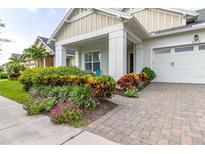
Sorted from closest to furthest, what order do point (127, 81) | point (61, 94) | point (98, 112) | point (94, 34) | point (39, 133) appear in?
Result: point (39, 133) → point (98, 112) → point (61, 94) → point (127, 81) → point (94, 34)

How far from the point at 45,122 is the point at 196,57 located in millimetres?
9395

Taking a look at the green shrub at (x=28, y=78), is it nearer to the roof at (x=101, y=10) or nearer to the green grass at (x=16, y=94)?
the green grass at (x=16, y=94)

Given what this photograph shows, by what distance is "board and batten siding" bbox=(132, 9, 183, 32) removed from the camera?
9648 mm

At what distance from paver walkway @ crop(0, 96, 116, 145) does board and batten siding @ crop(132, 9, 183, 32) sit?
10195mm

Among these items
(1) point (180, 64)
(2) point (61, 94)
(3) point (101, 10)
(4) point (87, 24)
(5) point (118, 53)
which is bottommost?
(2) point (61, 94)

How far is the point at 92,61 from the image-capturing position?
12.4 metres

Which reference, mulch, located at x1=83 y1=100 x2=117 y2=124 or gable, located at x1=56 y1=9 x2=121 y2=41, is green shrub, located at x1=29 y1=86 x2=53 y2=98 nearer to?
mulch, located at x1=83 y1=100 x2=117 y2=124

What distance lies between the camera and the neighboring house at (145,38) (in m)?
7.06

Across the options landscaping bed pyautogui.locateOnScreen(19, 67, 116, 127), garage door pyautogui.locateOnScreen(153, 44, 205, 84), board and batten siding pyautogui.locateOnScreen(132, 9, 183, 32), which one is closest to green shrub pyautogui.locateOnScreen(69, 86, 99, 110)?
landscaping bed pyautogui.locateOnScreen(19, 67, 116, 127)

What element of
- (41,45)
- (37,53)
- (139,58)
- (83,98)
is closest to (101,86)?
(83,98)

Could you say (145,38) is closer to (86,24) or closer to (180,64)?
(180,64)

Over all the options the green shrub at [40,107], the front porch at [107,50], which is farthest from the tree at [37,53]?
the green shrub at [40,107]

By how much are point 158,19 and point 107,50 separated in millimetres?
4753

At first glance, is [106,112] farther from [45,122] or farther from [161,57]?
[161,57]
